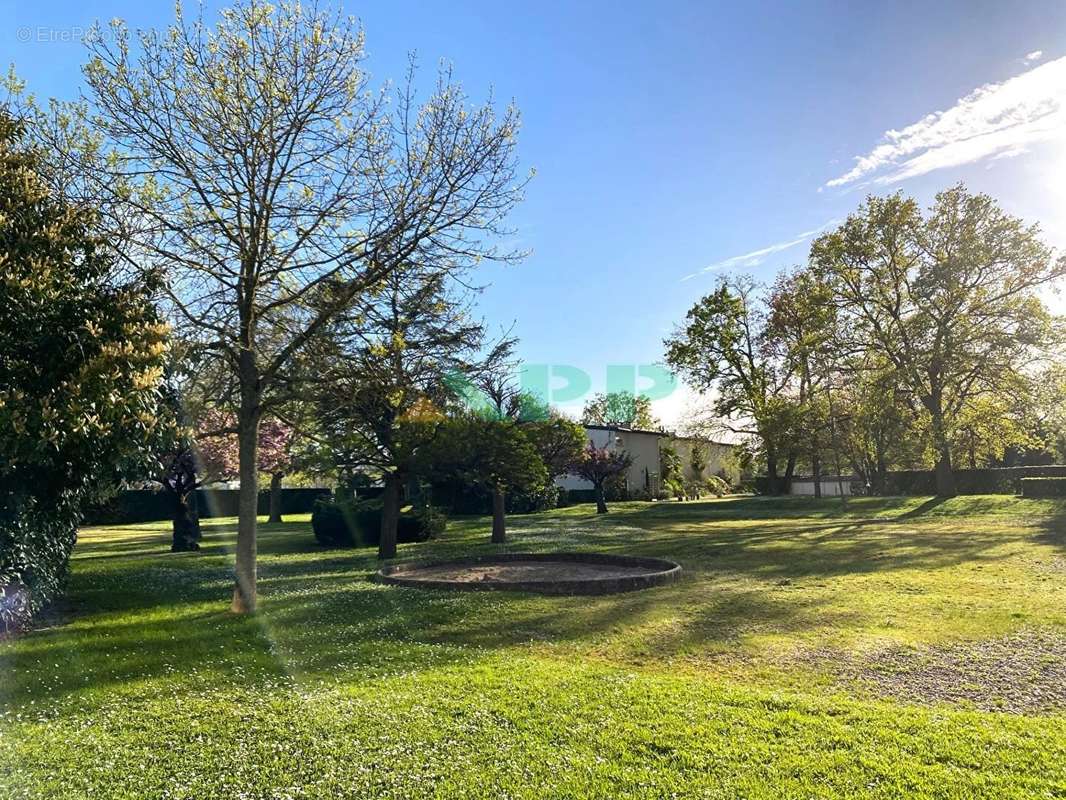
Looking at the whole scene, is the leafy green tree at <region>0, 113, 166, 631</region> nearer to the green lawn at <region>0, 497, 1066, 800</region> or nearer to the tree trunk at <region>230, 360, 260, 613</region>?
the green lawn at <region>0, 497, 1066, 800</region>

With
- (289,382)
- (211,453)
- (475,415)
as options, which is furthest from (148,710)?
(211,453)

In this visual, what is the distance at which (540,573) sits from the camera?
12.2 meters

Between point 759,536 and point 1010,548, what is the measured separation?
20.4 ft

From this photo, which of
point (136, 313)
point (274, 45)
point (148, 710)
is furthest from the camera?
point (274, 45)

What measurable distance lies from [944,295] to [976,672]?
25.8 metres

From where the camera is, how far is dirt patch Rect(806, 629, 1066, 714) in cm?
505

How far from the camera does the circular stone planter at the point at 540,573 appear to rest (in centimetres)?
1003

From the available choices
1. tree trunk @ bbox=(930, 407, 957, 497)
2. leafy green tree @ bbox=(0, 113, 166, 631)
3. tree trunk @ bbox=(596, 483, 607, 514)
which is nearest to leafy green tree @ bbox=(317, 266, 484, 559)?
leafy green tree @ bbox=(0, 113, 166, 631)

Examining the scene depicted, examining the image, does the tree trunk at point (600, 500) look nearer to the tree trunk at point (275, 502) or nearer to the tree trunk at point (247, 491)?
the tree trunk at point (275, 502)

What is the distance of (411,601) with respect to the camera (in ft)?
30.6

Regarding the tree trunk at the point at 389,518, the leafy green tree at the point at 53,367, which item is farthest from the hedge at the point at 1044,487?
the leafy green tree at the point at 53,367

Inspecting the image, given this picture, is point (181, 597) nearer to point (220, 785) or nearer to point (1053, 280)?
point (220, 785)

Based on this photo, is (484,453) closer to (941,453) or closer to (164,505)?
(941,453)

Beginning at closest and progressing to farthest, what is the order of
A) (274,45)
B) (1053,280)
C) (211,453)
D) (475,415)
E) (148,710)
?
(148,710) → (274,45) → (475,415) → (211,453) → (1053,280)
